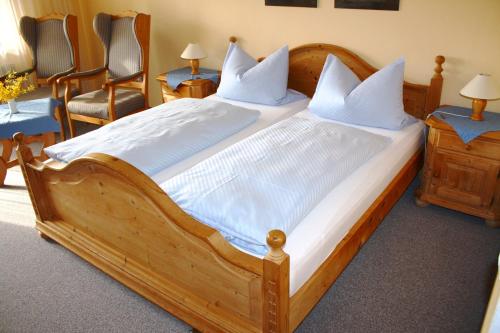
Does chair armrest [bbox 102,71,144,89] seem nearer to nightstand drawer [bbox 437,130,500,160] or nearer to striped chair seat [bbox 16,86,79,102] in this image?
striped chair seat [bbox 16,86,79,102]

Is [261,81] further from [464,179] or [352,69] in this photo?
[464,179]

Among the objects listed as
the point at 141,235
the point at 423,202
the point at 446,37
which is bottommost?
the point at 423,202

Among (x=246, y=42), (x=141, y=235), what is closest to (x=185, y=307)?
(x=141, y=235)

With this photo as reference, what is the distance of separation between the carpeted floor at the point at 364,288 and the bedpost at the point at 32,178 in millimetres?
235

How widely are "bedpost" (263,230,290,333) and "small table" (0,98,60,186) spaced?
8.14 ft

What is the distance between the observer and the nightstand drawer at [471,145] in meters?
2.31

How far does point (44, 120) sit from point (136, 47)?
1.15 metres

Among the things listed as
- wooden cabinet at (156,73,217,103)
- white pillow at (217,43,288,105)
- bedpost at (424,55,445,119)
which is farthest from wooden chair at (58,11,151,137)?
bedpost at (424,55,445,119)

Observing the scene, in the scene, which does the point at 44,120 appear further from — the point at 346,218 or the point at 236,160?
the point at 346,218

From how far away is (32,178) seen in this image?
233 centimetres

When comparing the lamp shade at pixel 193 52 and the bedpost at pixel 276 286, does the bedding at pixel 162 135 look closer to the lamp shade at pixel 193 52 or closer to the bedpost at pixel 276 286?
the lamp shade at pixel 193 52

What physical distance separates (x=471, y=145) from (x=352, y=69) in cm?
101

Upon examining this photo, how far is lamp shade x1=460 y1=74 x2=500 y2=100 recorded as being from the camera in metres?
2.25

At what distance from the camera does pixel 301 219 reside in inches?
68.1
